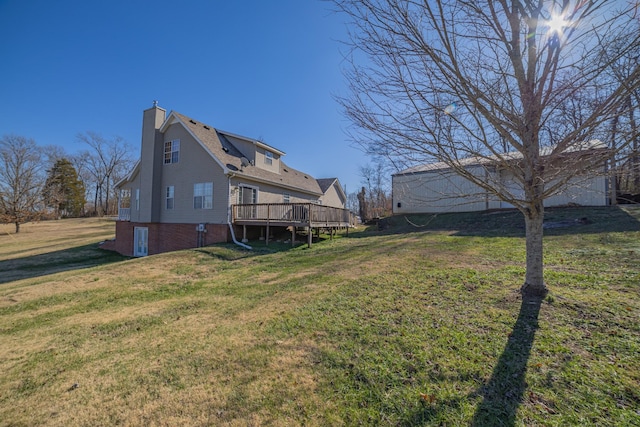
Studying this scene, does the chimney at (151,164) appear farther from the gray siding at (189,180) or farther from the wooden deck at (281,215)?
the wooden deck at (281,215)

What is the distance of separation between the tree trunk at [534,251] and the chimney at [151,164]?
1689cm

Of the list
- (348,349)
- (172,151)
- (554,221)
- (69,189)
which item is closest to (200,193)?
(172,151)

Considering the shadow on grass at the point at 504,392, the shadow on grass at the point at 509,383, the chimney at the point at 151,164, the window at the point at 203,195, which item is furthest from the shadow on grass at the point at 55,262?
the shadow on grass at the point at 509,383

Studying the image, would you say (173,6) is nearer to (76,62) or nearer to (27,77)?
(76,62)

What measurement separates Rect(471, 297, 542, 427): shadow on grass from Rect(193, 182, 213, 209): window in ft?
44.2

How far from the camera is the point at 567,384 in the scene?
2578 millimetres

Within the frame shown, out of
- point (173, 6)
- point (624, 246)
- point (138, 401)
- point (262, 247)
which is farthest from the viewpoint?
point (262, 247)

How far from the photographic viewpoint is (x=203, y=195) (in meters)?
14.2

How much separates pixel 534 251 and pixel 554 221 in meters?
10.1

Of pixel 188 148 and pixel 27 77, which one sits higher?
pixel 27 77

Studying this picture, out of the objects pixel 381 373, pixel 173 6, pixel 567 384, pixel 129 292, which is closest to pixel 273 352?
pixel 381 373

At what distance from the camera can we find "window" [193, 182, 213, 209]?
45.9 feet

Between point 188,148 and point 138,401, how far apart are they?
14154 millimetres

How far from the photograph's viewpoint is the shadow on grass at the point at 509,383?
7.59 ft
